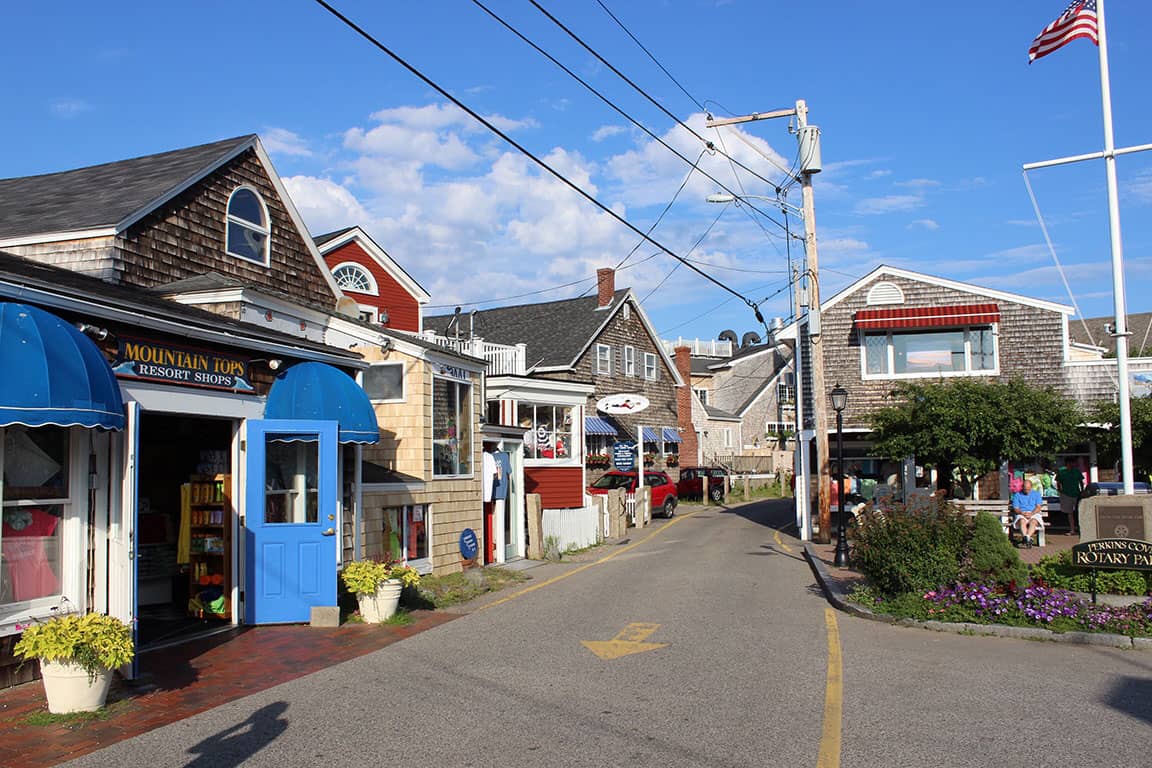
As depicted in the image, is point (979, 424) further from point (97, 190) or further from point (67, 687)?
point (67, 687)

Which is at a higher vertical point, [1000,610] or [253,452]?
[253,452]

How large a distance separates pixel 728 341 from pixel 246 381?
82656 mm

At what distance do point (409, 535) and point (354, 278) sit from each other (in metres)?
14.2

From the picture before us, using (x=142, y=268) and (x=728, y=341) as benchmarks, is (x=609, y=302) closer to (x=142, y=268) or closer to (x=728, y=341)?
(x=142, y=268)

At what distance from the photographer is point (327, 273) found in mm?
20938

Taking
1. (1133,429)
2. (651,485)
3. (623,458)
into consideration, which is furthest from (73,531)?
(651,485)

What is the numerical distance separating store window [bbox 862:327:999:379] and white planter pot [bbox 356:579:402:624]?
744 inches

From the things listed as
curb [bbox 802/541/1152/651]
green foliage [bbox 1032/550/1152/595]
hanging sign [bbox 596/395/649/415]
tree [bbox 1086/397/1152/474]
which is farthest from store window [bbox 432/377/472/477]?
hanging sign [bbox 596/395/649/415]

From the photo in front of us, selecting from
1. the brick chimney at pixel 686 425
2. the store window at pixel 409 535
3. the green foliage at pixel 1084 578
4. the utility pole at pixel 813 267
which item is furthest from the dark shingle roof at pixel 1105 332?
the store window at pixel 409 535

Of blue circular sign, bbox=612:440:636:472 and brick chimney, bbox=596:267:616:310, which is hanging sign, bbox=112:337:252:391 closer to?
blue circular sign, bbox=612:440:636:472

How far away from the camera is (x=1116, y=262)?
16.6 m

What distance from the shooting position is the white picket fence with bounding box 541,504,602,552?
22.4 m

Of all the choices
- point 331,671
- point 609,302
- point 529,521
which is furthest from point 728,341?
point 331,671

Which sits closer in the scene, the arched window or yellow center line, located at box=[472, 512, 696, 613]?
yellow center line, located at box=[472, 512, 696, 613]
